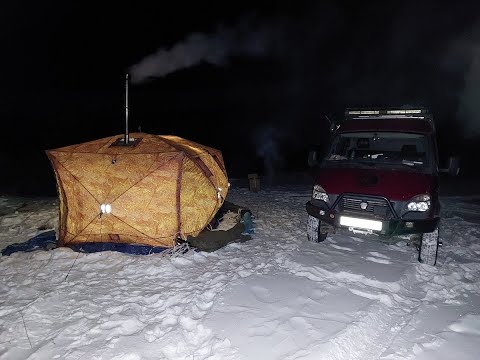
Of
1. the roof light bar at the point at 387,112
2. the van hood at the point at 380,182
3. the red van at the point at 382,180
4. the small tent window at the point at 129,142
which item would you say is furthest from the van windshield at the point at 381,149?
the small tent window at the point at 129,142

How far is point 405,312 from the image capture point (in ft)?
13.5

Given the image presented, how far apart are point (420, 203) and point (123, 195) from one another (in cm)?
522

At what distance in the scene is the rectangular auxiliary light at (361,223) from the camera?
5267 millimetres

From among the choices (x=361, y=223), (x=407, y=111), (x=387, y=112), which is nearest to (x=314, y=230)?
(x=361, y=223)

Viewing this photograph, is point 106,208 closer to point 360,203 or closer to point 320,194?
point 320,194

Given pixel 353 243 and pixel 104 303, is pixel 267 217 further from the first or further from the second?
pixel 104 303

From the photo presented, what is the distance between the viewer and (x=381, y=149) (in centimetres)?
708

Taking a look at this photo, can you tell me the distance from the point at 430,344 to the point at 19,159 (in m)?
28.4

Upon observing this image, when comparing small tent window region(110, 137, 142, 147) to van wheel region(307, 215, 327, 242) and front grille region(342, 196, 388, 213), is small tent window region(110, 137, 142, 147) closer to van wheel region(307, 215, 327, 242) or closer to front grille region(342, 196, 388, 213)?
van wheel region(307, 215, 327, 242)

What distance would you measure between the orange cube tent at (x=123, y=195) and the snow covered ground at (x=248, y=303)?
0.49 meters

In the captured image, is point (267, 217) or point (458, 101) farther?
point (458, 101)

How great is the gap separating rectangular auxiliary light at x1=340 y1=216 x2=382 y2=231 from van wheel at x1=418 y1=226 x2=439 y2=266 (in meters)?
0.98

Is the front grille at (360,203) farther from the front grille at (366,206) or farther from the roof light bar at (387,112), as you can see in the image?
the roof light bar at (387,112)

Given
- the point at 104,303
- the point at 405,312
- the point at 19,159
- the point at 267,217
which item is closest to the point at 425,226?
the point at 405,312
